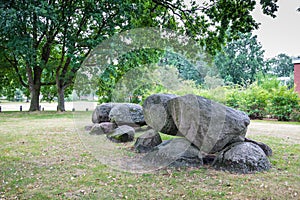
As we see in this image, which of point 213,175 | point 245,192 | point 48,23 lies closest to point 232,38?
point 213,175

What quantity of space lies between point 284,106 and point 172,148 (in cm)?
1416

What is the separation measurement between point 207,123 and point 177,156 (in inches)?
40.5

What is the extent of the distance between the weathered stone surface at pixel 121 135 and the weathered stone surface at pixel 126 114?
1.42 ft

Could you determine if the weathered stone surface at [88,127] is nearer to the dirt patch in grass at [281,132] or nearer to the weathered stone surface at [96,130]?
the weathered stone surface at [96,130]

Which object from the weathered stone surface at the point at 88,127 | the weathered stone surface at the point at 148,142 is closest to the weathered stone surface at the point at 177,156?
the weathered stone surface at the point at 148,142

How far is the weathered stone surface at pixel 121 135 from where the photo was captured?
8531 mm

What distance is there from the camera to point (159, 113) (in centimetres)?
695

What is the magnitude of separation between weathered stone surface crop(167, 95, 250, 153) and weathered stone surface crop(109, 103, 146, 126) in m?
3.11

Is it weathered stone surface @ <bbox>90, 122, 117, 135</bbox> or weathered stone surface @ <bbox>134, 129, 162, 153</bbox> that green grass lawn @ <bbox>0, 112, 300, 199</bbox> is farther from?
weathered stone surface @ <bbox>90, 122, 117, 135</bbox>

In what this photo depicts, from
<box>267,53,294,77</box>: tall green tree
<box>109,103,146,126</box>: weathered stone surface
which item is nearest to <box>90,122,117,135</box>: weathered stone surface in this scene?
<box>109,103,146,126</box>: weathered stone surface

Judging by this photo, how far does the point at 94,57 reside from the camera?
6754 millimetres

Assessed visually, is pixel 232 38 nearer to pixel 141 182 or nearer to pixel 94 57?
pixel 94 57

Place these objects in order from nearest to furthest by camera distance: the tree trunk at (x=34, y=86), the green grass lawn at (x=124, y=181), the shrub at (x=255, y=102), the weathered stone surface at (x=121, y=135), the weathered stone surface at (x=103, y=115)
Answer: the green grass lawn at (x=124, y=181), the weathered stone surface at (x=121, y=135), the weathered stone surface at (x=103, y=115), the shrub at (x=255, y=102), the tree trunk at (x=34, y=86)

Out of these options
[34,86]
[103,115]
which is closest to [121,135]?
[103,115]
